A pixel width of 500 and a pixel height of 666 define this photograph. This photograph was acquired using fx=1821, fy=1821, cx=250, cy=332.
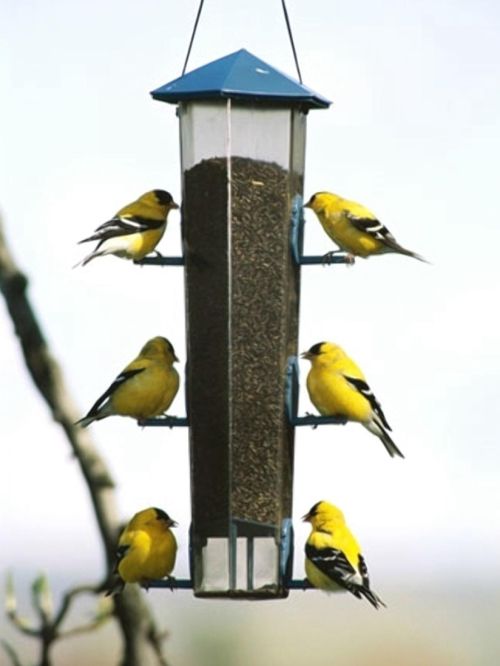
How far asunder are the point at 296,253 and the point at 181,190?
1.69 ft

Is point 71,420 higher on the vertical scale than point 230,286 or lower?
lower

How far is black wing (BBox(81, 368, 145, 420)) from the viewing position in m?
7.33

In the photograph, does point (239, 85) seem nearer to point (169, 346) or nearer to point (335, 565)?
point (169, 346)

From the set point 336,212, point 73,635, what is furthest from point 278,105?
point 73,635

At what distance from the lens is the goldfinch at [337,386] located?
731cm

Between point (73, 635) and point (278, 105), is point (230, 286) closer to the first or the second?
point (278, 105)

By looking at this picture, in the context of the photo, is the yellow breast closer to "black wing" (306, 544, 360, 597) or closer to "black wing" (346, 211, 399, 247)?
"black wing" (306, 544, 360, 597)

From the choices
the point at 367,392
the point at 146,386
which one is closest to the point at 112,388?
the point at 146,386

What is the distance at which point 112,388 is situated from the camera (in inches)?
290

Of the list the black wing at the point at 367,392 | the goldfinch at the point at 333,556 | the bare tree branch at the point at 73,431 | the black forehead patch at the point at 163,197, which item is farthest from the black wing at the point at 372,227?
the bare tree branch at the point at 73,431

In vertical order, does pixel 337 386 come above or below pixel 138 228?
below

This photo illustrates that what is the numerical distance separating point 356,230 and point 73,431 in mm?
1489

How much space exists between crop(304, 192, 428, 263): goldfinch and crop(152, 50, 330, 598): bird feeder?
0.40 m

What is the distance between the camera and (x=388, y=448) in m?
7.59
